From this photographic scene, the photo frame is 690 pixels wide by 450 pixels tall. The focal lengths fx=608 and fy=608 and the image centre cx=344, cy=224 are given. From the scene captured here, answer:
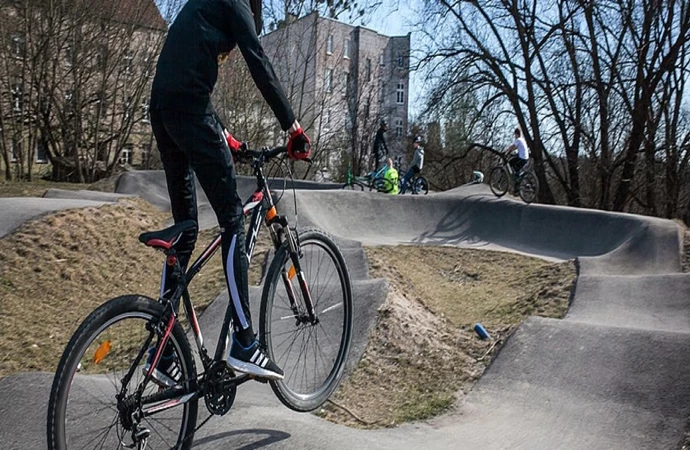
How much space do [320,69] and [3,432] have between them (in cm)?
3073

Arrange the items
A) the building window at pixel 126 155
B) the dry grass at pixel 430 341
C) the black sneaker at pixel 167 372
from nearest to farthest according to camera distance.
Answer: the black sneaker at pixel 167 372 < the dry grass at pixel 430 341 < the building window at pixel 126 155

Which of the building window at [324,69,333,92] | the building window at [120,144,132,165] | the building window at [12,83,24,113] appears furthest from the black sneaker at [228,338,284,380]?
the building window at [324,69,333,92]

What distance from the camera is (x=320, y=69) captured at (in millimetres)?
32250

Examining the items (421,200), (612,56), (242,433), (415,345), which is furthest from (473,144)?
(242,433)

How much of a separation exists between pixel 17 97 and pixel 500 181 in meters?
14.5

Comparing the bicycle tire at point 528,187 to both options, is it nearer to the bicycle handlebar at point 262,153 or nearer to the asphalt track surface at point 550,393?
the asphalt track surface at point 550,393

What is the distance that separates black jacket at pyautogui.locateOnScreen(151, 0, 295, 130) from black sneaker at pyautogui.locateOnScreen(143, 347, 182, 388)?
40.7 inches

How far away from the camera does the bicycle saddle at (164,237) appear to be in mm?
2309

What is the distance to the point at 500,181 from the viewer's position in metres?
15.2

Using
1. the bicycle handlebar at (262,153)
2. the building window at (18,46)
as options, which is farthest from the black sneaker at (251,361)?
the building window at (18,46)

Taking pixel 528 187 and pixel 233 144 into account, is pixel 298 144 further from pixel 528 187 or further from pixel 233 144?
pixel 528 187

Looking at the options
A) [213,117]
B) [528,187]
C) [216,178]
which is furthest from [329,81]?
[216,178]

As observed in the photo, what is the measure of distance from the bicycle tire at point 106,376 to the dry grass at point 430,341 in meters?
1.17

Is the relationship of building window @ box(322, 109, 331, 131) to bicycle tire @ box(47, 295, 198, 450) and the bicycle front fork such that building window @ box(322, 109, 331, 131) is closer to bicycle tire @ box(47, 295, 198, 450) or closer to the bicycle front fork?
the bicycle front fork
